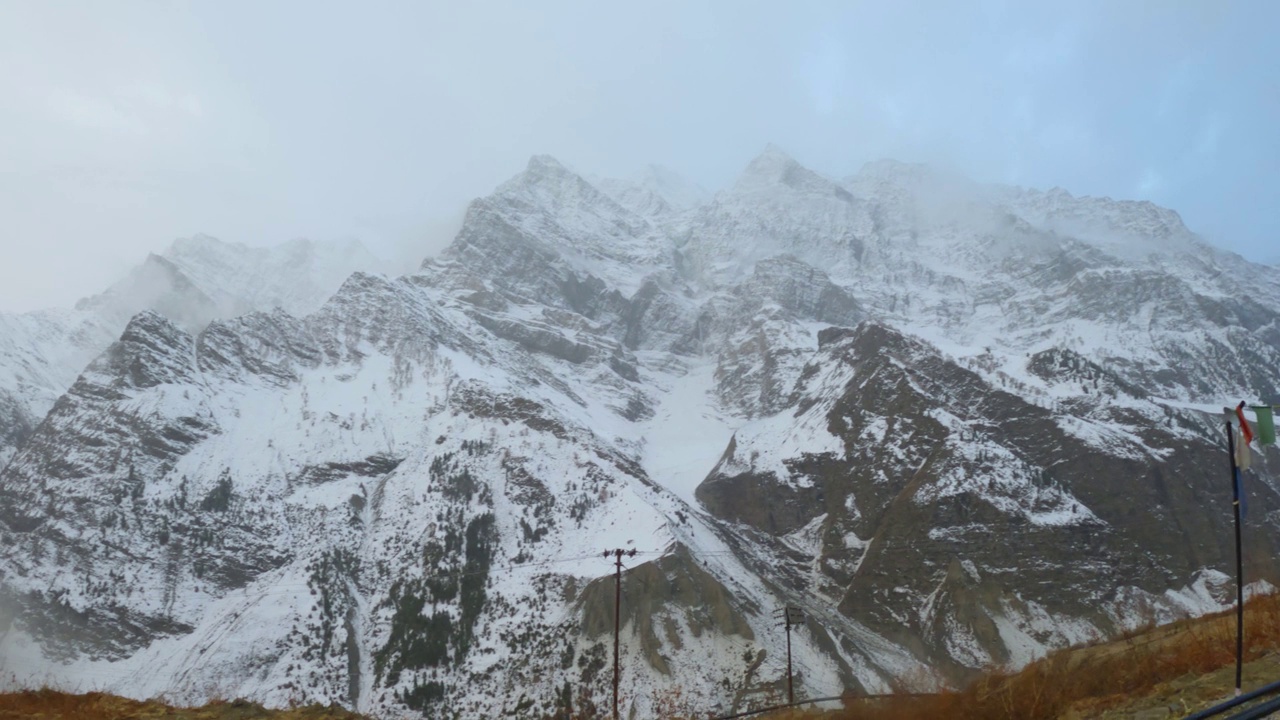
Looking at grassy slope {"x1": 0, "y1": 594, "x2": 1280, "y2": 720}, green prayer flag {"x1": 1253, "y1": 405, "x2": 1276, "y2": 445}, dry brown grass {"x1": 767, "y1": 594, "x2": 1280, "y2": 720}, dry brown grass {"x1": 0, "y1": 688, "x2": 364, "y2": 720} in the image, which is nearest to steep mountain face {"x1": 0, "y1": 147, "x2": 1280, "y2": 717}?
dry brown grass {"x1": 0, "y1": 688, "x2": 364, "y2": 720}

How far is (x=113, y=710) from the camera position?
1961 centimetres

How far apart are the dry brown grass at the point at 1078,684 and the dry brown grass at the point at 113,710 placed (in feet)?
41.6

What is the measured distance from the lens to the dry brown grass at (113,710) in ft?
61.7

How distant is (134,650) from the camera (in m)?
99.0

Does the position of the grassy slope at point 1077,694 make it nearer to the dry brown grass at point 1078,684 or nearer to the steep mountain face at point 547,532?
the dry brown grass at point 1078,684

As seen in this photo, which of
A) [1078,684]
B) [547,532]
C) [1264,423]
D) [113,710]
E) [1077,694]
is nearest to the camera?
[1264,423]

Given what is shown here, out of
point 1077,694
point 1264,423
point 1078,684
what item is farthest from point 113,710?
point 1264,423

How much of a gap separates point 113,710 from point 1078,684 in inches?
838

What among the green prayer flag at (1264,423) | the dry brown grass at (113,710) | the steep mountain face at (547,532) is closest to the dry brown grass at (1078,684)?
the green prayer flag at (1264,423)

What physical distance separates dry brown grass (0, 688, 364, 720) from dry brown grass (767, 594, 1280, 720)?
1269 cm

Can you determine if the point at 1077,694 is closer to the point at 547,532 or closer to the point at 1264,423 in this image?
the point at 1264,423

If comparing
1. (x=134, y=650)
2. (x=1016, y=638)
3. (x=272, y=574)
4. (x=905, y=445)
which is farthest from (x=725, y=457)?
(x=134, y=650)

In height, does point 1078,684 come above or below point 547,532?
below

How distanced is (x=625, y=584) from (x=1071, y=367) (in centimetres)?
9430
